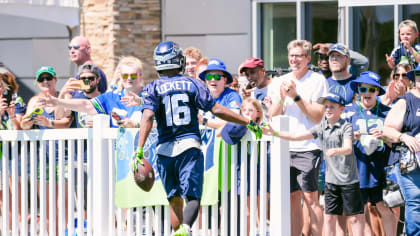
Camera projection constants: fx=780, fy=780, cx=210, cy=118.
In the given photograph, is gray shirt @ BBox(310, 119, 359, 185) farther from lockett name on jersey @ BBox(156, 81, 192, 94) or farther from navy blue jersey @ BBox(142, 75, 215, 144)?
lockett name on jersey @ BBox(156, 81, 192, 94)

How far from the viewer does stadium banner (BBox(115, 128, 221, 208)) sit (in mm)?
7348

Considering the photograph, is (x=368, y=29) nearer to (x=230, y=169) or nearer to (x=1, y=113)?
(x=230, y=169)

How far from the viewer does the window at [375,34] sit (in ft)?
36.3

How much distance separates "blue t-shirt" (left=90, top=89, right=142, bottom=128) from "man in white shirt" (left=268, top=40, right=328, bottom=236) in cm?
143

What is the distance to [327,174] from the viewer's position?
7.49 m

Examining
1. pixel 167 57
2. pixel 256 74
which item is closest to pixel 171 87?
pixel 167 57

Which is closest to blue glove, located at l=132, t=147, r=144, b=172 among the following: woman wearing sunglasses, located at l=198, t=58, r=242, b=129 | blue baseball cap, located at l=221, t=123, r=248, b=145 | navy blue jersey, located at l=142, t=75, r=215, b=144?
navy blue jersey, located at l=142, t=75, r=215, b=144

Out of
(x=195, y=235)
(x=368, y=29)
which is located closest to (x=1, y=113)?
(x=195, y=235)

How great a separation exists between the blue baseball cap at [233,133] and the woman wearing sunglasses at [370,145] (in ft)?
3.61

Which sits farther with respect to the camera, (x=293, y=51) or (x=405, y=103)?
(x=293, y=51)

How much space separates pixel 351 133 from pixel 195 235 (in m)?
1.77

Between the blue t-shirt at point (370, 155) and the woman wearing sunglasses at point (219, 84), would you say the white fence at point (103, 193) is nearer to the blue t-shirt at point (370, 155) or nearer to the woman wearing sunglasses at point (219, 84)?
the woman wearing sunglasses at point (219, 84)

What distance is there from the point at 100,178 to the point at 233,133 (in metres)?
1.41

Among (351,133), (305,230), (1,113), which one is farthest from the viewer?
(1,113)
